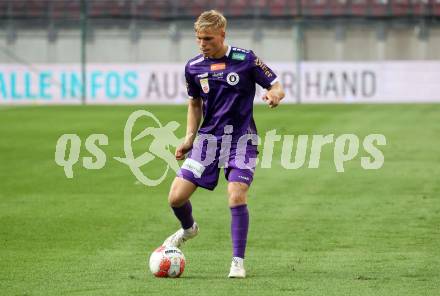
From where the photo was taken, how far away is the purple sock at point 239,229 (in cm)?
798

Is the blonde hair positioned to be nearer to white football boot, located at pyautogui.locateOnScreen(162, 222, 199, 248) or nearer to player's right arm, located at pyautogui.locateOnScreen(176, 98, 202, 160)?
player's right arm, located at pyautogui.locateOnScreen(176, 98, 202, 160)

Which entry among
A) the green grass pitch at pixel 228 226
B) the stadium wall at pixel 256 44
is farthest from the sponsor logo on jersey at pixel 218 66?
the stadium wall at pixel 256 44

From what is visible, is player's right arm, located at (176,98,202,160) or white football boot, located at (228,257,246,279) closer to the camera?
white football boot, located at (228,257,246,279)

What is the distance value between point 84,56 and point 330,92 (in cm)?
841

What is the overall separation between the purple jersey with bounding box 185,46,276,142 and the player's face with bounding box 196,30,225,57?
0.59ft

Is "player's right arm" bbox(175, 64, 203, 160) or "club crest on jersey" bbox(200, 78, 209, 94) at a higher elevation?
"club crest on jersey" bbox(200, 78, 209, 94)

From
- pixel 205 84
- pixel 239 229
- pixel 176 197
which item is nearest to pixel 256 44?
pixel 205 84

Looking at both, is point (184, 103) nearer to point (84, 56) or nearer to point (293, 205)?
point (84, 56)

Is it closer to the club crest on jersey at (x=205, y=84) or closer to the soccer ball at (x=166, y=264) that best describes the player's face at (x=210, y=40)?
the club crest on jersey at (x=205, y=84)

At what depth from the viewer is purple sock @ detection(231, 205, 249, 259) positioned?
7984mm

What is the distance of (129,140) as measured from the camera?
21.0 m
